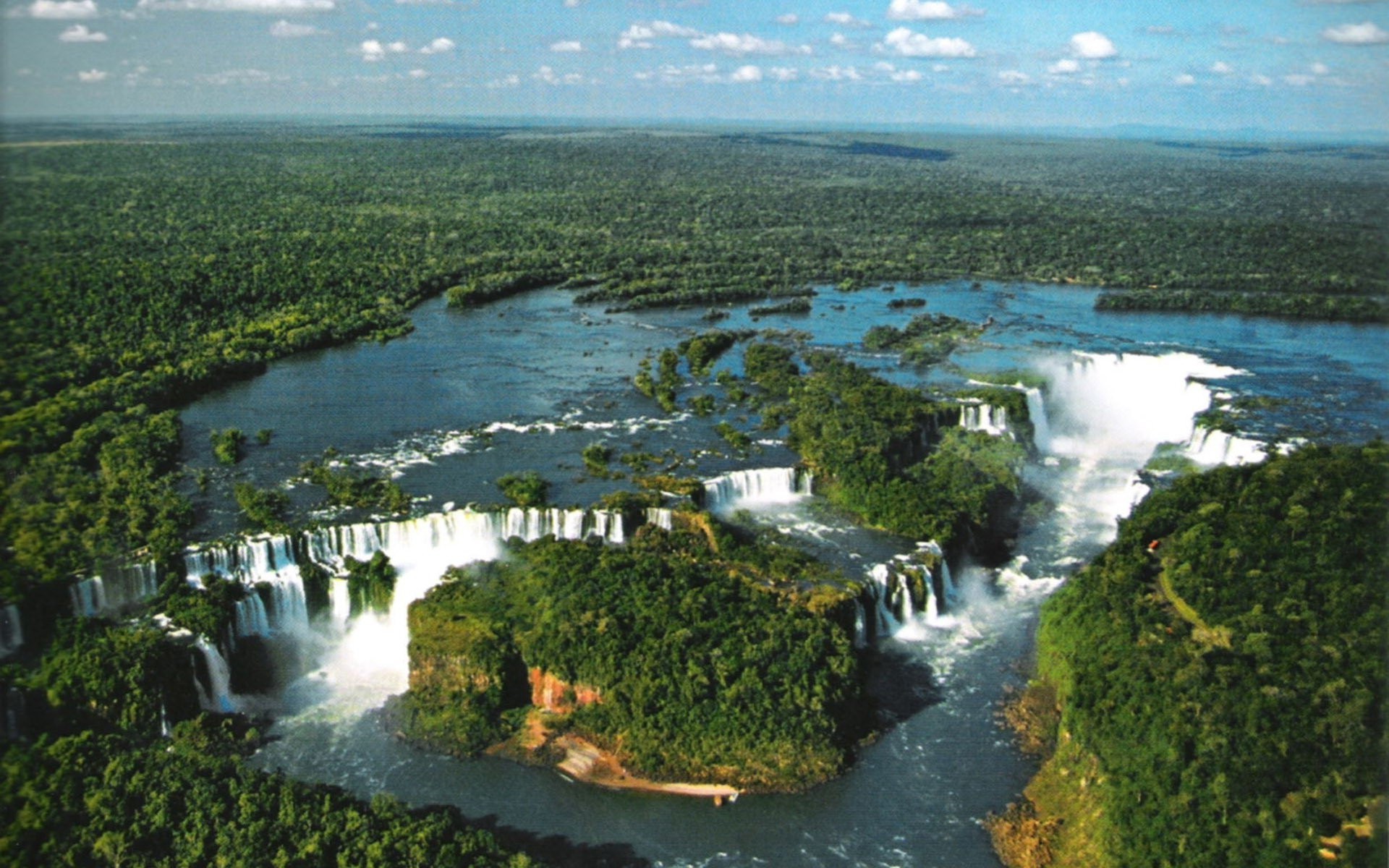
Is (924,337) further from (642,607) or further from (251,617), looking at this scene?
(251,617)

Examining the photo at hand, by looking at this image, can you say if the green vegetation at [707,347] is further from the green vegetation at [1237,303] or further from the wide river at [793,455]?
the green vegetation at [1237,303]

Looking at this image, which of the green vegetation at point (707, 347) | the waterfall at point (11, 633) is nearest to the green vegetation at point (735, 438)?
the green vegetation at point (707, 347)

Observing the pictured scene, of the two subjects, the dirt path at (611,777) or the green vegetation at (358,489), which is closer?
the dirt path at (611,777)

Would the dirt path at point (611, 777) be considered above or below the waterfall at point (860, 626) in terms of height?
below

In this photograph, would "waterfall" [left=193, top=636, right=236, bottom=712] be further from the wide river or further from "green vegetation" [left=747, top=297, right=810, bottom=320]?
"green vegetation" [left=747, top=297, right=810, bottom=320]

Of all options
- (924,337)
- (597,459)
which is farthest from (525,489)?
(924,337)

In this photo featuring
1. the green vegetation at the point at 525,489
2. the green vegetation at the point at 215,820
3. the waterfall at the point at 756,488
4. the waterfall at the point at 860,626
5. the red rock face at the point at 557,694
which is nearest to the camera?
the green vegetation at the point at 215,820
